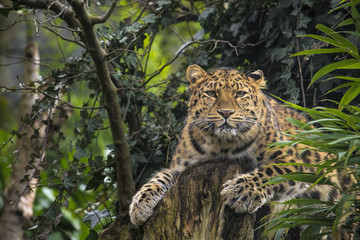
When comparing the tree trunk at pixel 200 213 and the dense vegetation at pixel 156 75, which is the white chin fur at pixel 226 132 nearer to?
the tree trunk at pixel 200 213

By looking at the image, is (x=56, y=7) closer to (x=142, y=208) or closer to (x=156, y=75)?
(x=156, y=75)

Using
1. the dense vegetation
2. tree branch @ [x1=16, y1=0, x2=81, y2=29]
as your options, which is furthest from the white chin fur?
tree branch @ [x1=16, y1=0, x2=81, y2=29]

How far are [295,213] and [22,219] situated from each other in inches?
224

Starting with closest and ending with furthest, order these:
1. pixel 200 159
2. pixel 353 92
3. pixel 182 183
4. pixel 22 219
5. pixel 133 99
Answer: pixel 353 92 < pixel 182 183 < pixel 200 159 < pixel 133 99 < pixel 22 219

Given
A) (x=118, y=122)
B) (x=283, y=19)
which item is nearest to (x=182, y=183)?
(x=118, y=122)

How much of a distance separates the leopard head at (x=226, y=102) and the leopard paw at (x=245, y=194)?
2.22 ft

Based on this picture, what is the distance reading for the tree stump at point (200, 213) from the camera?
398cm

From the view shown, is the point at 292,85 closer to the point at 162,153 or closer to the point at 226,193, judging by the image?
the point at 162,153

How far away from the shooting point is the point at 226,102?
503cm

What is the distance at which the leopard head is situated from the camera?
4.90 meters

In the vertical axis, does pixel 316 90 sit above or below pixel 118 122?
above

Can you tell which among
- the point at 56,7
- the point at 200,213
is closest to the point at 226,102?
the point at 200,213

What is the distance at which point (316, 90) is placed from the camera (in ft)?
19.9

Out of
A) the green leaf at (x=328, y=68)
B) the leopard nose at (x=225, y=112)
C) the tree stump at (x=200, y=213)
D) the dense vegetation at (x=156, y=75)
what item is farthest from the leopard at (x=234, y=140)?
the green leaf at (x=328, y=68)
